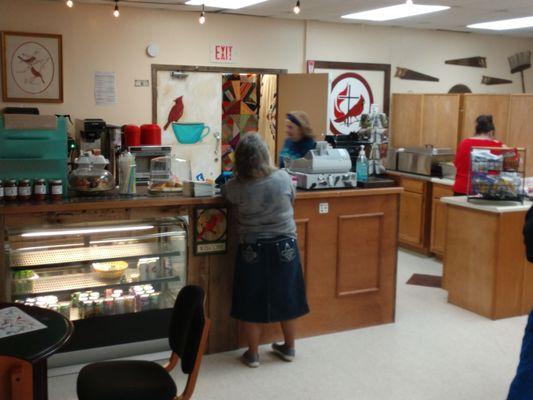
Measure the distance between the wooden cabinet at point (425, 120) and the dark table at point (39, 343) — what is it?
5.40 metres

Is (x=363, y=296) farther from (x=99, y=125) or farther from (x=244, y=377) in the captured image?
(x=99, y=125)

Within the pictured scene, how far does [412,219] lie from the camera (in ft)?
22.2

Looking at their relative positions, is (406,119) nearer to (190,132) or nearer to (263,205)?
(190,132)

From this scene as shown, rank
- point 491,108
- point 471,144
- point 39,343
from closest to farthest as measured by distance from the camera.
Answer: point 39,343 < point 471,144 < point 491,108

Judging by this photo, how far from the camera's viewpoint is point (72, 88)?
6.09 metres

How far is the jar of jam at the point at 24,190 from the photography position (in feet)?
11.6

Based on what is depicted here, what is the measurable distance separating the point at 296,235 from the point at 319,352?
78cm

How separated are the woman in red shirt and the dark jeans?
3.50 metres

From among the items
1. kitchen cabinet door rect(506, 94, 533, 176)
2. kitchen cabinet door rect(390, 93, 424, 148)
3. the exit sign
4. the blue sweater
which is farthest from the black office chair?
kitchen cabinet door rect(390, 93, 424, 148)

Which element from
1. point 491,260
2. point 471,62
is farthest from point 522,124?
point 491,260

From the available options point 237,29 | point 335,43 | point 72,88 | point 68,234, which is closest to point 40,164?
point 68,234

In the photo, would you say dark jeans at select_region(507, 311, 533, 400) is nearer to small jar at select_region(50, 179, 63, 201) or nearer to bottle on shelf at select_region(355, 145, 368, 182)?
bottle on shelf at select_region(355, 145, 368, 182)

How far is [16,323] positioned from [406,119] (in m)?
5.92

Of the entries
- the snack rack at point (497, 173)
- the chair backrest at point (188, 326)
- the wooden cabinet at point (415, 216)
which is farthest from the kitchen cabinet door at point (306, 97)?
the chair backrest at point (188, 326)
